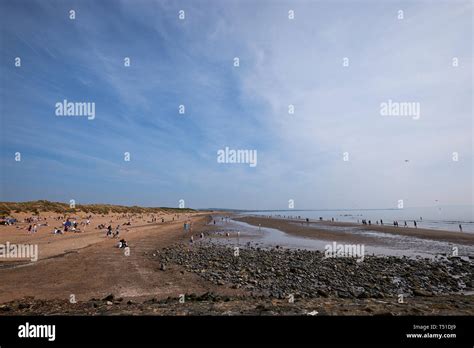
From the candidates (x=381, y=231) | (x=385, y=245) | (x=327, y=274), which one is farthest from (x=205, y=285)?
(x=381, y=231)

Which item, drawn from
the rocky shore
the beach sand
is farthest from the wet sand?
the beach sand

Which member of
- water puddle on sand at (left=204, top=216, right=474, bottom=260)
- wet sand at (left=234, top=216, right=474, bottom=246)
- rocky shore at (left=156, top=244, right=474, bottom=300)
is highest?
rocky shore at (left=156, top=244, right=474, bottom=300)

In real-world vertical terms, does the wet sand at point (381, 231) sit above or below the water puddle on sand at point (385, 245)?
below

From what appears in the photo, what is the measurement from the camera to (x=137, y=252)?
2166 cm

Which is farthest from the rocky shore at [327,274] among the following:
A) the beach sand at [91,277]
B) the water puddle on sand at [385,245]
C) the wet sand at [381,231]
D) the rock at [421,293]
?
the wet sand at [381,231]

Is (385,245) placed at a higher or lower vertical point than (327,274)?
→ lower

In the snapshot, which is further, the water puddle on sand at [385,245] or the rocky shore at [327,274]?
the water puddle on sand at [385,245]

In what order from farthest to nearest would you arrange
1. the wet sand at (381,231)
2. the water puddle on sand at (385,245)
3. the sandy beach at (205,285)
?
1. the wet sand at (381,231)
2. the water puddle on sand at (385,245)
3. the sandy beach at (205,285)

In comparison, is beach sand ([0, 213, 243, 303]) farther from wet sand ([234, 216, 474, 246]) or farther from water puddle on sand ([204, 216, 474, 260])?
wet sand ([234, 216, 474, 246])

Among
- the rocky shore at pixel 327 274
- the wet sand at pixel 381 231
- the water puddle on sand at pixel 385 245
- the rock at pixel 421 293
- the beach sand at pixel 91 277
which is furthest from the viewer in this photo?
the wet sand at pixel 381 231

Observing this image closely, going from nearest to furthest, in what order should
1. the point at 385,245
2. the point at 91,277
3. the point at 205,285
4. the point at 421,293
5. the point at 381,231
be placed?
the point at 421,293, the point at 205,285, the point at 91,277, the point at 385,245, the point at 381,231

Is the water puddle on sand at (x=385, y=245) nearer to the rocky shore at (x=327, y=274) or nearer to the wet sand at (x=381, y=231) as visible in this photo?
the wet sand at (x=381, y=231)

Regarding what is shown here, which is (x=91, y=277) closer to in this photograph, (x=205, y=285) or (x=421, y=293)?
(x=205, y=285)
